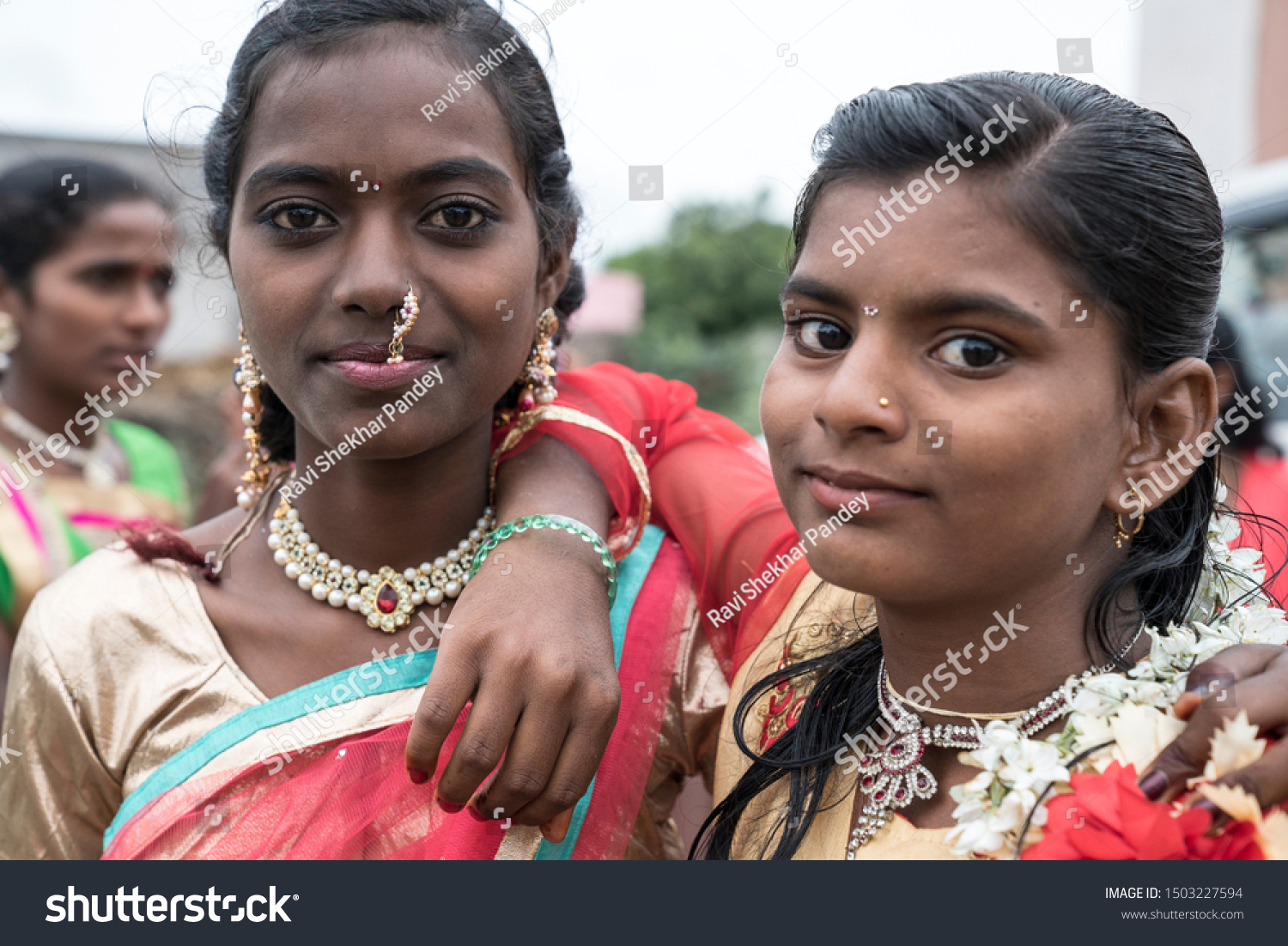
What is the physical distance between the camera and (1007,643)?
1536mm

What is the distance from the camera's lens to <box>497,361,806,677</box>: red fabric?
6.47 feet

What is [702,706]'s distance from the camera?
1.97m

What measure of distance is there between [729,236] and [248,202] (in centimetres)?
1396

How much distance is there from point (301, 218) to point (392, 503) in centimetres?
Result: 50

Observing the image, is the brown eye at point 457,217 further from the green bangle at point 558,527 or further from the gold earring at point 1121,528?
the gold earring at point 1121,528

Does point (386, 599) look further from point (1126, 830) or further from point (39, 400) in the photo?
point (39, 400)

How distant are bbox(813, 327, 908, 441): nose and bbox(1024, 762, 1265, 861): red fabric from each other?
48 centimetres

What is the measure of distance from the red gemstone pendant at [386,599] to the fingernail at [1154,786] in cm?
118

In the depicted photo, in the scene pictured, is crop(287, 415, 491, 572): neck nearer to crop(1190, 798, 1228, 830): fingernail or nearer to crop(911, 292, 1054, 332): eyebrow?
crop(911, 292, 1054, 332): eyebrow

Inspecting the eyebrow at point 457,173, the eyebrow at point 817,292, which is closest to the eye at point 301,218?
the eyebrow at point 457,173

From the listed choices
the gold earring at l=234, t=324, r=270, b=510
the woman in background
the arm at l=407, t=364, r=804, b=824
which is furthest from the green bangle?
the woman in background

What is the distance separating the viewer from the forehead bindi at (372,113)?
1.67 meters
